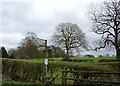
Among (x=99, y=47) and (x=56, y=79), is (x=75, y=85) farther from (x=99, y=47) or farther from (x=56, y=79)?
(x=99, y=47)

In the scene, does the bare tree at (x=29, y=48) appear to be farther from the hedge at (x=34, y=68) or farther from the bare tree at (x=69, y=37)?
the hedge at (x=34, y=68)

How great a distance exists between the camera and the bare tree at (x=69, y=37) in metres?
35.4

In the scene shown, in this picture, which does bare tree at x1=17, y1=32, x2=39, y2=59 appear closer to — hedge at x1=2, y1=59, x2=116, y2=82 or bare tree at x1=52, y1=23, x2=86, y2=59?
bare tree at x1=52, y1=23, x2=86, y2=59

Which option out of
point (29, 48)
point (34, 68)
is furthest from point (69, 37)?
point (34, 68)

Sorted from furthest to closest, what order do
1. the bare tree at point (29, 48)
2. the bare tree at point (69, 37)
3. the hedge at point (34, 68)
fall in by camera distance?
the bare tree at point (29, 48) < the bare tree at point (69, 37) < the hedge at point (34, 68)

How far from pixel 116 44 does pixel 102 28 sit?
460 centimetres

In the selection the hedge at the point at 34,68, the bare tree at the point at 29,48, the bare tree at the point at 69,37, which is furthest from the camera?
the bare tree at the point at 29,48

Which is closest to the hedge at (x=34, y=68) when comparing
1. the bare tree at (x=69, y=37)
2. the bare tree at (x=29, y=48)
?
the bare tree at (x=69, y=37)

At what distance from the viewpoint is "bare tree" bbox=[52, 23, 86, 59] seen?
1393 inches

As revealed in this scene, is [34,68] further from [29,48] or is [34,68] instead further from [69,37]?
[29,48]

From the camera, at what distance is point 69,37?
3666cm

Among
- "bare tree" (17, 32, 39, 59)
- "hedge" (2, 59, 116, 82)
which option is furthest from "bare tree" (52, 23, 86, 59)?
"hedge" (2, 59, 116, 82)

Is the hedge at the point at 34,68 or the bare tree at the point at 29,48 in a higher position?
the bare tree at the point at 29,48

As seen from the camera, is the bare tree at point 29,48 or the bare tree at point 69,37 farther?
the bare tree at point 29,48
